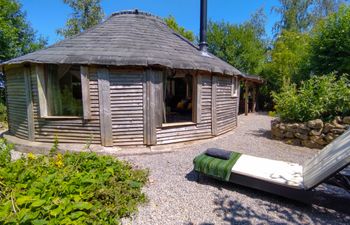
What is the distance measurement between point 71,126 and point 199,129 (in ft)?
13.6

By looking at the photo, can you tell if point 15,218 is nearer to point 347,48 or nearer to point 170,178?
point 170,178

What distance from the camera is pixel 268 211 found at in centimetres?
322

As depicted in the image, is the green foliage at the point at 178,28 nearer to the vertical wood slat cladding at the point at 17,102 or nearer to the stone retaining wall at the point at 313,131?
the vertical wood slat cladding at the point at 17,102

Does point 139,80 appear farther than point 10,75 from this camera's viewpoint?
No

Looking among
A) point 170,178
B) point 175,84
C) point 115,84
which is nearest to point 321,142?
point 170,178

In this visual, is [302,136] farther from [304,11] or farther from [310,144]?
[304,11]

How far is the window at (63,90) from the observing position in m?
6.23

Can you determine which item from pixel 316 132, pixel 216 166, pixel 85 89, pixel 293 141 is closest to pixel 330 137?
pixel 316 132

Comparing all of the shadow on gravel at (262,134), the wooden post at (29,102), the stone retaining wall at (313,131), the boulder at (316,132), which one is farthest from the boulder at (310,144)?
the wooden post at (29,102)

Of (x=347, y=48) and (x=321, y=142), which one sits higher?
(x=347, y=48)

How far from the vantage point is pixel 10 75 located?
23.4ft

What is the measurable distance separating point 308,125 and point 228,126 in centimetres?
306

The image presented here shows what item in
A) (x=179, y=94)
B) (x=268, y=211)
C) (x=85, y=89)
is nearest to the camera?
(x=268, y=211)

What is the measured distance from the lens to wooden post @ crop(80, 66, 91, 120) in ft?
18.9
